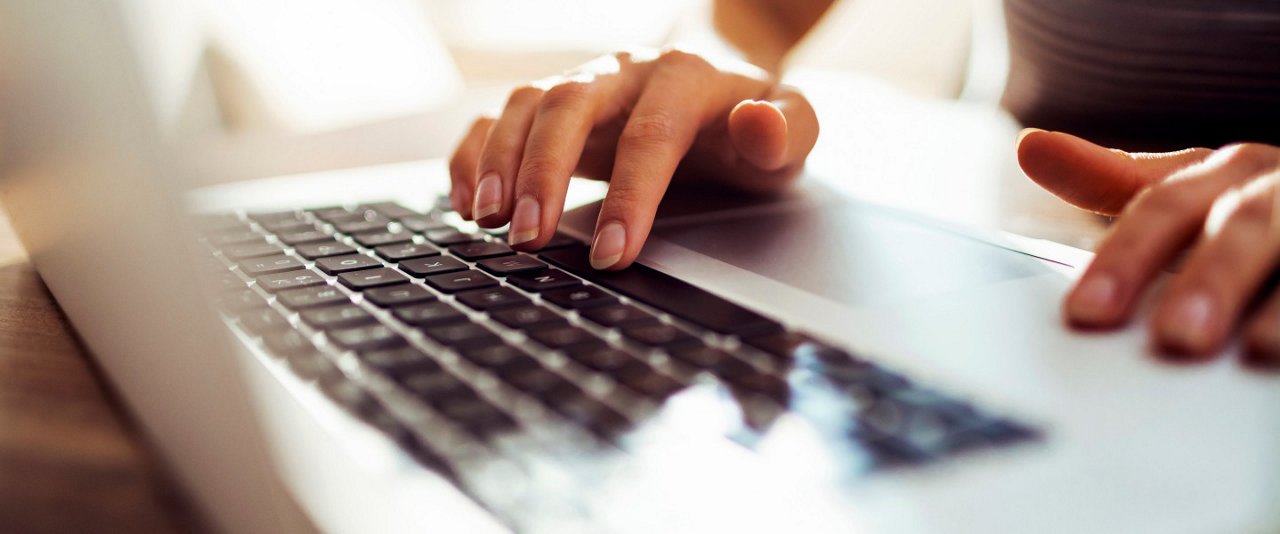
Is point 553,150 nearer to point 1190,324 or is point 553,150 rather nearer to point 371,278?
point 371,278

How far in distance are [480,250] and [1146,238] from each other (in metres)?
0.37

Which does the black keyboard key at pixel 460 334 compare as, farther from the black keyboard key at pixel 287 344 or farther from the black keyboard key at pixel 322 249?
the black keyboard key at pixel 322 249

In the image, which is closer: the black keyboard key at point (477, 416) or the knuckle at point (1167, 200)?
the black keyboard key at point (477, 416)

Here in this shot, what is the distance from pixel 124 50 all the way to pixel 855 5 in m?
1.48

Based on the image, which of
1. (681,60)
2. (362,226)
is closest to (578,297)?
(362,226)

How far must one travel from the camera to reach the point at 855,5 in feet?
5.03

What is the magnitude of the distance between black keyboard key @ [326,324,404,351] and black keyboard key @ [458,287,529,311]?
51 millimetres

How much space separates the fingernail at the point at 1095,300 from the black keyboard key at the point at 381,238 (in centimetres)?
40

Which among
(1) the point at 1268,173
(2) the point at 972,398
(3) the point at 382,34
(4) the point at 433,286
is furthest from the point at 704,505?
(3) the point at 382,34

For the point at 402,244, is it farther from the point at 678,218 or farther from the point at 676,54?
the point at 676,54

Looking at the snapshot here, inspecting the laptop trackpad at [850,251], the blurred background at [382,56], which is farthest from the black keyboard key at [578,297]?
the blurred background at [382,56]

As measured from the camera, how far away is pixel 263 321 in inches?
15.7

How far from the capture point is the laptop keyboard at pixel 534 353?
0.29 meters

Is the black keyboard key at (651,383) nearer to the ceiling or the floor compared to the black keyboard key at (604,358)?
nearer to the ceiling
